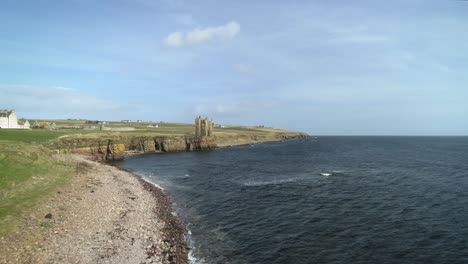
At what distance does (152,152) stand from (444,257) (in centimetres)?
9247

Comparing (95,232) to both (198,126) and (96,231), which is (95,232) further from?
(198,126)

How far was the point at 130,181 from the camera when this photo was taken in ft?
141

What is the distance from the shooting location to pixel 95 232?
20.5 m

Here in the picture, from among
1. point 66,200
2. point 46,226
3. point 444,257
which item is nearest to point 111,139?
point 66,200

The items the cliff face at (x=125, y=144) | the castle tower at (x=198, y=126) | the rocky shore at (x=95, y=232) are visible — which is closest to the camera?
the rocky shore at (x=95, y=232)

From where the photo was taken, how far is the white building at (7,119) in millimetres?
90438

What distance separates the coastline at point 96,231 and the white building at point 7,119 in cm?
8097

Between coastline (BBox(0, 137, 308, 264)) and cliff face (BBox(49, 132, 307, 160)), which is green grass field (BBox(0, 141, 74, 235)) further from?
cliff face (BBox(49, 132, 307, 160))

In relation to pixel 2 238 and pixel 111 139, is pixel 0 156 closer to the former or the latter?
pixel 2 238

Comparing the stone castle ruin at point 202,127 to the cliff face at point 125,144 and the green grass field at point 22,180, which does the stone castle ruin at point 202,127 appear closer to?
the cliff face at point 125,144

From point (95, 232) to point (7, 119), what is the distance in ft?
318

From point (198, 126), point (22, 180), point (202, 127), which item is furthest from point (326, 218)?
point (202, 127)

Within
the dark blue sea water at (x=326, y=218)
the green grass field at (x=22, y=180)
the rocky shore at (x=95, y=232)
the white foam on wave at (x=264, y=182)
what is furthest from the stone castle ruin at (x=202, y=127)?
the rocky shore at (x=95, y=232)

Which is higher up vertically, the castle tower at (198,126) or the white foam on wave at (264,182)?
the castle tower at (198,126)
